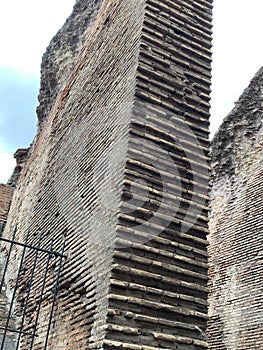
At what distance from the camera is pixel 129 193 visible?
402 centimetres

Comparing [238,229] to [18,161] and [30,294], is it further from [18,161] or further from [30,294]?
[18,161]

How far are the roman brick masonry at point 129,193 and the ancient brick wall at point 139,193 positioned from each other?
12mm

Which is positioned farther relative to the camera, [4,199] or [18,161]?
[18,161]

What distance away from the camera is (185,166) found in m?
4.51

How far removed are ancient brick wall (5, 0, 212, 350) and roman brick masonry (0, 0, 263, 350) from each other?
12mm

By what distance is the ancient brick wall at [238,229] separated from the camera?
9.34 meters

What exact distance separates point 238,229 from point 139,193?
22.6 feet

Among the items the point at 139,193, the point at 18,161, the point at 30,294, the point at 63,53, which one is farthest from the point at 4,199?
the point at 139,193

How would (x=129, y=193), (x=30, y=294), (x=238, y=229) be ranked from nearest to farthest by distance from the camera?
(x=129, y=193) → (x=30, y=294) → (x=238, y=229)

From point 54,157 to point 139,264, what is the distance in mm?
3522

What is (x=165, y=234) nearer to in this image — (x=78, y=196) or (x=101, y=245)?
(x=101, y=245)

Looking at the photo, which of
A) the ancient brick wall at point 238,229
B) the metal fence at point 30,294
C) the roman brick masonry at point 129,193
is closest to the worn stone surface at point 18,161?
the roman brick masonry at point 129,193

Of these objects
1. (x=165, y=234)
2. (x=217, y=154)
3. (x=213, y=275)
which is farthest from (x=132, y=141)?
(x=217, y=154)

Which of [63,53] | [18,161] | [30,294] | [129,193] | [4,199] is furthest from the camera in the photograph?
[18,161]
